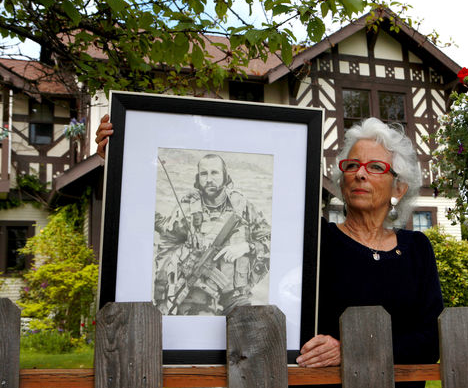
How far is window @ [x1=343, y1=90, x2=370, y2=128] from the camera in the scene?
48.0ft

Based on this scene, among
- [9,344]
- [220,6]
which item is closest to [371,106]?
[220,6]

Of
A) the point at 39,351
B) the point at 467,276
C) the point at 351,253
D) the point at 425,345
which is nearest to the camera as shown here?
the point at 425,345

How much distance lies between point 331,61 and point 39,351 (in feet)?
34.6

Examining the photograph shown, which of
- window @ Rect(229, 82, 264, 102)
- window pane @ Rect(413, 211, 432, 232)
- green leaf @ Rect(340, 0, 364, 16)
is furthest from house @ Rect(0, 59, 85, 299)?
green leaf @ Rect(340, 0, 364, 16)

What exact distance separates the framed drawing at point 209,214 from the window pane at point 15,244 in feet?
48.9

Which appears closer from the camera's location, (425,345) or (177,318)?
(177,318)

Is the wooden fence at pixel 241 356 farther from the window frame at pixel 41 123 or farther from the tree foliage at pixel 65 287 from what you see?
the window frame at pixel 41 123

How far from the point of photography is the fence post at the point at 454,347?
157 centimetres

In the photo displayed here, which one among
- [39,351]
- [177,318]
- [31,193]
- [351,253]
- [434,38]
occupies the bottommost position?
Result: [39,351]

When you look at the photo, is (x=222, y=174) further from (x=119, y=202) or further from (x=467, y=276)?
(x=467, y=276)

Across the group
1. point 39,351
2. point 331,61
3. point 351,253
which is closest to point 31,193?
point 39,351

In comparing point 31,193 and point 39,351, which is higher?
point 31,193

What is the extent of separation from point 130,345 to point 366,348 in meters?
0.69

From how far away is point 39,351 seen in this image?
928cm
